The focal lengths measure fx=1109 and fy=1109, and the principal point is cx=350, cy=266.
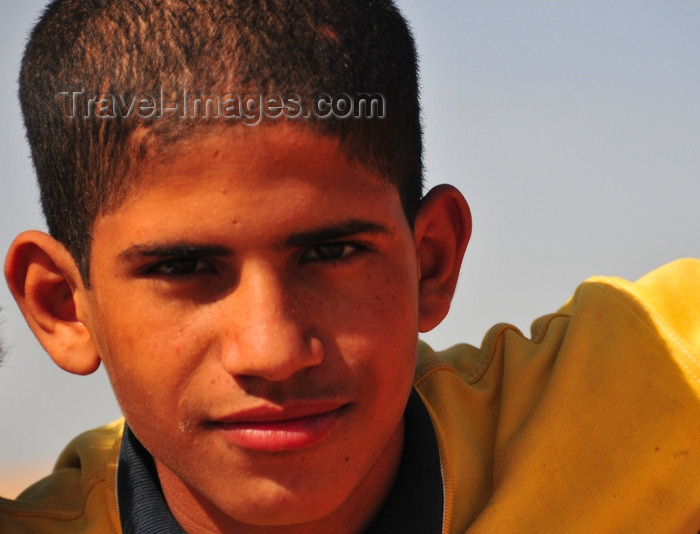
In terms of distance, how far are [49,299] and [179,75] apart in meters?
0.53

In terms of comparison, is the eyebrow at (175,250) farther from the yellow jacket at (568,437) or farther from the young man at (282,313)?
the yellow jacket at (568,437)

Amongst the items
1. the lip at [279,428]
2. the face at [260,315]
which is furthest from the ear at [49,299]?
the lip at [279,428]

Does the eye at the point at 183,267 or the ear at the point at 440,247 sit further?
the ear at the point at 440,247

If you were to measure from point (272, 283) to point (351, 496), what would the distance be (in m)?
0.53

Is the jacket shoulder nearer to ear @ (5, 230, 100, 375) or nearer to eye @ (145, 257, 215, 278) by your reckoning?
ear @ (5, 230, 100, 375)

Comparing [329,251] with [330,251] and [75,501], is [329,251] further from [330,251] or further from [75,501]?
[75,501]

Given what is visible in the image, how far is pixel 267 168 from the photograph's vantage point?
1.62 metres

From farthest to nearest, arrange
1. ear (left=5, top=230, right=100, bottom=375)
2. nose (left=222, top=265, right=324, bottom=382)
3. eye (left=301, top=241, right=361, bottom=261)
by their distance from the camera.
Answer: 1. ear (left=5, top=230, right=100, bottom=375)
2. eye (left=301, top=241, right=361, bottom=261)
3. nose (left=222, top=265, right=324, bottom=382)

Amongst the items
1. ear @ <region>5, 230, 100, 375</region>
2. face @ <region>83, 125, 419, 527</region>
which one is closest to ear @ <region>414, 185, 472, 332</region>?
face @ <region>83, 125, 419, 527</region>

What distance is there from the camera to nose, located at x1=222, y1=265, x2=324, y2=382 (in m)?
1.58

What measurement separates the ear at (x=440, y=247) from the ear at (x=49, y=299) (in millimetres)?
592

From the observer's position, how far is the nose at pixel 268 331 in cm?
158

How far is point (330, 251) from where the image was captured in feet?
5.65

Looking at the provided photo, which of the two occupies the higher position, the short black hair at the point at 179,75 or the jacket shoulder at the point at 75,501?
the short black hair at the point at 179,75
